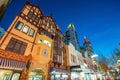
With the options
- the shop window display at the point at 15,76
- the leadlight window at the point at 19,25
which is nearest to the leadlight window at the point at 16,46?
the leadlight window at the point at 19,25

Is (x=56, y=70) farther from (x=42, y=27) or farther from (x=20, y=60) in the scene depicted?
(x=42, y=27)

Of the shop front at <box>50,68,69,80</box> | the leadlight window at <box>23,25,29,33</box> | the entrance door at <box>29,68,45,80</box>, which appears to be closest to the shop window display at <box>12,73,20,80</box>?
the entrance door at <box>29,68,45,80</box>

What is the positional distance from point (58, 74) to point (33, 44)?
825cm

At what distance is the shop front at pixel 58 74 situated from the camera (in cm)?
1703

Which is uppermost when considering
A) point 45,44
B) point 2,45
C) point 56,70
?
point 45,44

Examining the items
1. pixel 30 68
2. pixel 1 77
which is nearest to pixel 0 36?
pixel 1 77

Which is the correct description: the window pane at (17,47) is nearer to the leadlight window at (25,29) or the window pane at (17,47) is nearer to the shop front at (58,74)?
the leadlight window at (25,29)

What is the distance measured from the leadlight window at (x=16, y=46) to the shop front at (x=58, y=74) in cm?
685

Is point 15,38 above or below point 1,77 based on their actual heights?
above

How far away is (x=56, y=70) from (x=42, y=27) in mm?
10184

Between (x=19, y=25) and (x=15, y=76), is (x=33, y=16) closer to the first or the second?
(x=19, y=25)

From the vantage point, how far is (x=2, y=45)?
11.9m

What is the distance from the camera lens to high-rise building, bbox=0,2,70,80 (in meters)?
13.5

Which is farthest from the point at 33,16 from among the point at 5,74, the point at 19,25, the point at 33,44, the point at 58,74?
the point at 58,74
